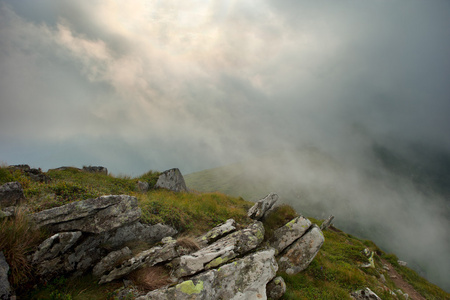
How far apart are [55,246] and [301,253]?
48.5ft

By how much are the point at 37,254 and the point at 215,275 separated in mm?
7376

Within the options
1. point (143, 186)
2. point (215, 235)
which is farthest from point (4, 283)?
point (143, 186)

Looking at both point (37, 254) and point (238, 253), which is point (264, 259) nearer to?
point (238, 253)

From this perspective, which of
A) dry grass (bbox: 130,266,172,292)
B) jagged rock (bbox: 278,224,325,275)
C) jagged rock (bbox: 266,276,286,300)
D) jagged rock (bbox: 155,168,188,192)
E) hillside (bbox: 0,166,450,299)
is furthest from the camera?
jagged rock (bbox: 155,168,188,192)

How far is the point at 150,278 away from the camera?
8.32 m

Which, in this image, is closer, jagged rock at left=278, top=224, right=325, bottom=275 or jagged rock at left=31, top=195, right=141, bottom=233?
jagged rock at left=31, top=195, right=141, bottom=233

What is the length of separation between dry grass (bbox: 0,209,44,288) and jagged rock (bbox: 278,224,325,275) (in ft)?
44.8

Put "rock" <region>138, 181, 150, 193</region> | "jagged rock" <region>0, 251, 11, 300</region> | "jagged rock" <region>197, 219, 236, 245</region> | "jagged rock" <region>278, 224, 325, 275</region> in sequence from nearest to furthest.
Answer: "jagged rock" <region>0, 251, 11, 300</region> < "jagged rock" <region>197, 219, 236, 245</region> < "jagged rock" <region>278, 224, 325, 275</region> < "rock" <region>138, 181, 150, 193</region>

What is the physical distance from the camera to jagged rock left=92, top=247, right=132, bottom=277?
8.55m

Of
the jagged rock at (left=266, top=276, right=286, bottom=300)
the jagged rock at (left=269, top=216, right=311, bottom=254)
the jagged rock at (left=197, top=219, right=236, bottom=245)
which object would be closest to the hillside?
the jagged rock at (left=266, top=276, right=286, bottom=300)

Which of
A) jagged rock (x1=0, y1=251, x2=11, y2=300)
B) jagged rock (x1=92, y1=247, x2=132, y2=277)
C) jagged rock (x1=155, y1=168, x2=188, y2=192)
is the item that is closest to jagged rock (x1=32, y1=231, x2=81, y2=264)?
jagged rock (x1=0, y1=251, x2=11, y2=300)

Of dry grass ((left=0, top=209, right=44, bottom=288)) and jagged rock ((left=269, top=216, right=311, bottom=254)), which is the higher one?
dry grass ((left=0, top=209, right=44, bottom=288))

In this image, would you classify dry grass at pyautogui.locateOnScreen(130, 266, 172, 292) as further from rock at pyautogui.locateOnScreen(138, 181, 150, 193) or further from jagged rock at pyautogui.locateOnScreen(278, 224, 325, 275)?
rock at pyautogui.locateOnScreen(138, 181, 150, 193)

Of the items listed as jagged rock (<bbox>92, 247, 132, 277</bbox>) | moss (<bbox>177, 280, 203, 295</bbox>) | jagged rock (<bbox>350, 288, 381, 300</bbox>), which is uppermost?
jagged rock (<bbox>92, 247, 132, 277</bbox>)
